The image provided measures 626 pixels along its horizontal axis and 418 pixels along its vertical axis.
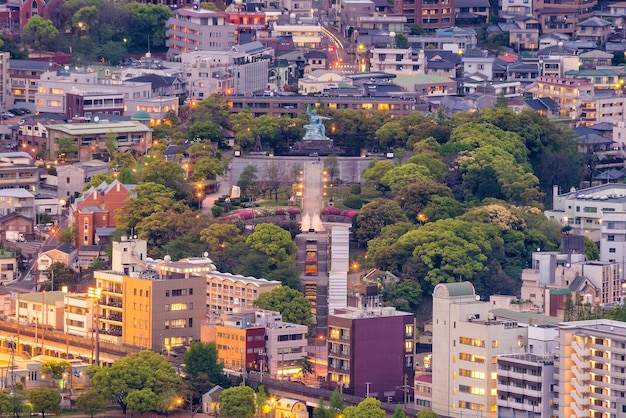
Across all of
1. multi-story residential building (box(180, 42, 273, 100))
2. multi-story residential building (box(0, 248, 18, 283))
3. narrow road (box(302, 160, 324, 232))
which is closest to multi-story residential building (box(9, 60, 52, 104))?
multi-story residential building (box(180, 42, 273, 100))

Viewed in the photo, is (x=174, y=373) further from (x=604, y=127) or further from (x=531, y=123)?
(x=604, y=127)

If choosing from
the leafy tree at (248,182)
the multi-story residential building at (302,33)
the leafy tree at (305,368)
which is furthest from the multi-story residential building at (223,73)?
the leafy tree at (305,368)

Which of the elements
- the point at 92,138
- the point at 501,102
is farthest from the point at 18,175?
the point at 501,102

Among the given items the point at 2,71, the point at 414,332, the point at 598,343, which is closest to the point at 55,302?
the point at 414,332

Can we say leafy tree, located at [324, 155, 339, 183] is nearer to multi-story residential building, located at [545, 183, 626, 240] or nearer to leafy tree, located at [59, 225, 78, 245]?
multi-story residential building, located at [545, 183, 626, 240]

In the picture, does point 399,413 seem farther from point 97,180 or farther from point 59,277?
point 97,180
